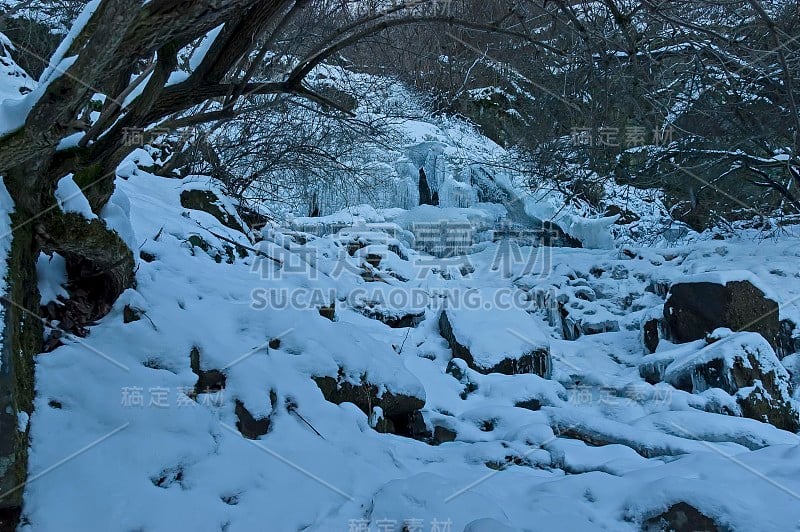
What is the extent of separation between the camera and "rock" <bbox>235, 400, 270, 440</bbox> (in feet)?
9.70

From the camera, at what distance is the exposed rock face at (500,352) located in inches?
236

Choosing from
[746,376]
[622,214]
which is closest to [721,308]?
[746,376]

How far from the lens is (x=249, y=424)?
300 centimetres

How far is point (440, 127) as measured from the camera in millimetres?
15320

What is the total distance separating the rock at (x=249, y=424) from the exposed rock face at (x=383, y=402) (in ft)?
2.02

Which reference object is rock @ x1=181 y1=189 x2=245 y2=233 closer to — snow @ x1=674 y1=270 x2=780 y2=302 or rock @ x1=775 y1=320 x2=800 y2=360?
snow @ x1=674 y1=270 x2=780 y2=302

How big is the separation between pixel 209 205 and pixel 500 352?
3639 millimetres

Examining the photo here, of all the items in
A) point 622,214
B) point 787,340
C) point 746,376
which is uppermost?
point 622,214

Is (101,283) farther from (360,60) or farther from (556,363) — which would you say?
(556,363)

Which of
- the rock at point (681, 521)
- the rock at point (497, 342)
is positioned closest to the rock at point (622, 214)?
the rock at point (497, 342)

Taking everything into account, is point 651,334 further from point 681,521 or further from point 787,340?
point 681,521

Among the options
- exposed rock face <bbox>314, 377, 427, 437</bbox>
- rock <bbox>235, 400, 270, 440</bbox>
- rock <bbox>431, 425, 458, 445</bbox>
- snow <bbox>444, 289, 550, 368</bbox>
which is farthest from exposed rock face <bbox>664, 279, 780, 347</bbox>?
rock <bbox>235, 400, 270, 440</bbox>

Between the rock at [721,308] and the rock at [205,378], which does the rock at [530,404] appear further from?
the rock at [721,308]

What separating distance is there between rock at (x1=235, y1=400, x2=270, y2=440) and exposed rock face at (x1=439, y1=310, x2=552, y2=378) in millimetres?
3282
